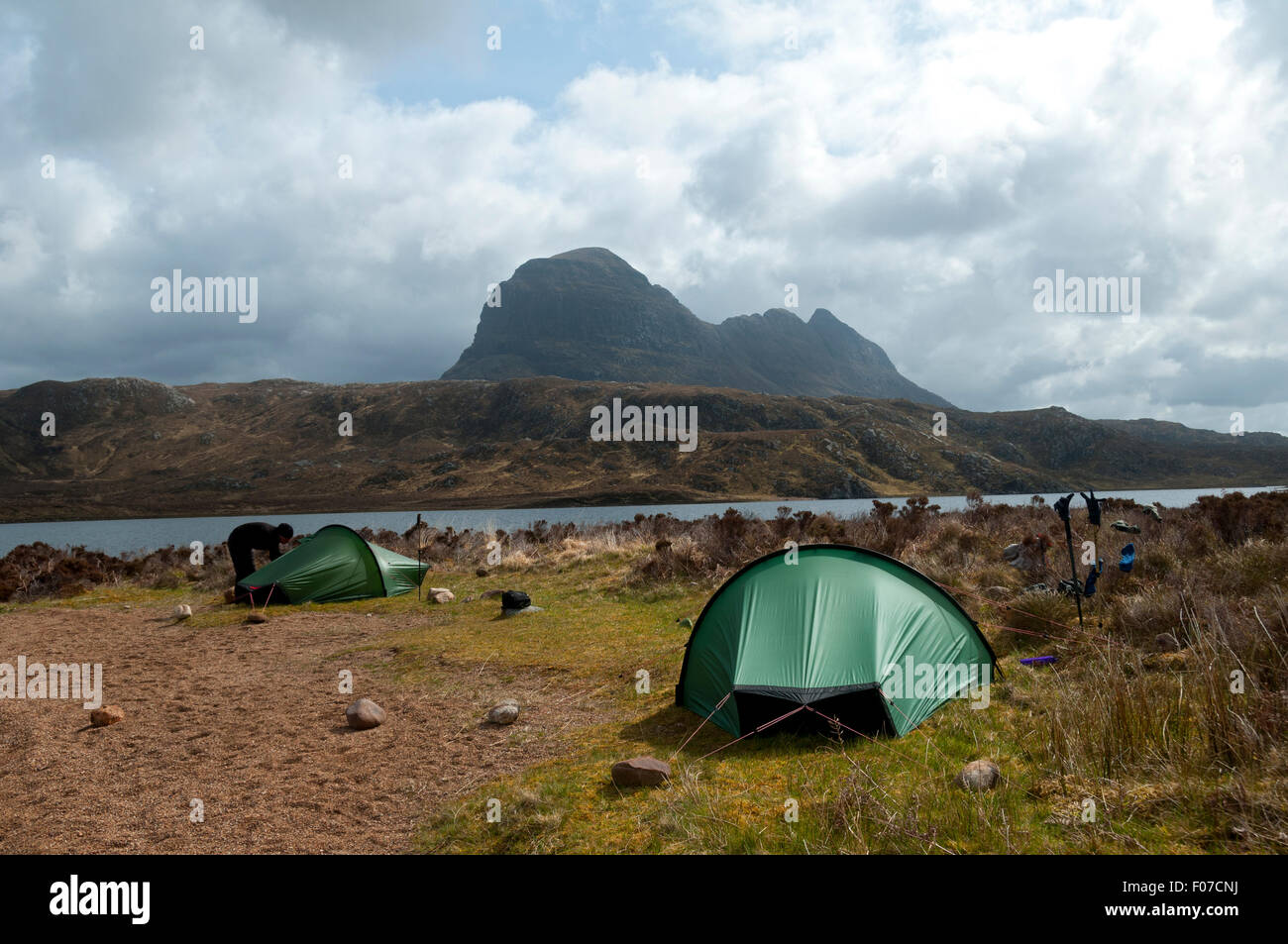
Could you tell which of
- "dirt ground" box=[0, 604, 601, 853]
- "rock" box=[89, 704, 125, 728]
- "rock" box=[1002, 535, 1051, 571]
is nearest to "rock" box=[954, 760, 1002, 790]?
"dirt ground" box=[0, 604, 601, 853]

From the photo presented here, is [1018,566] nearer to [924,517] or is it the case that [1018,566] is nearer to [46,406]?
[924,517]

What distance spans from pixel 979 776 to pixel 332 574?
14635 mm

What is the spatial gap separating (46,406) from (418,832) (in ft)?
643

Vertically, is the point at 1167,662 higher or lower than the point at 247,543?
lower

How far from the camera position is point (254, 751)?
6.40 metres

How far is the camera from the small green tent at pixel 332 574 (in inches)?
600

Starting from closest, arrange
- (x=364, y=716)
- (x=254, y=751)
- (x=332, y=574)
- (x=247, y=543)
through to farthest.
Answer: (x=254, y=751) → (x=364, y=716) → (x=332, y=574) → (x=247, y=543)

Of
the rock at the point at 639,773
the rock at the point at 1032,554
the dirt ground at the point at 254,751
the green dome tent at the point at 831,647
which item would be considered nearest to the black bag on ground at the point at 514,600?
the dirt ground at the point at 254,751

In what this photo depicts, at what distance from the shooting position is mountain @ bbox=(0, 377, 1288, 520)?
3939 inches

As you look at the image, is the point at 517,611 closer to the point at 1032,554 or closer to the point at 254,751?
the point at 254,751

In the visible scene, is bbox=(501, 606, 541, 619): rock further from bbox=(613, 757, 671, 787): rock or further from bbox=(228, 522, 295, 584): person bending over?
bbox=(613, 757, 671, 787): rock

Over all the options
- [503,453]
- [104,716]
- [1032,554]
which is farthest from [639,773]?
[503,453]

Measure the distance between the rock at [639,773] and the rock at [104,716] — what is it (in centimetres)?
586
